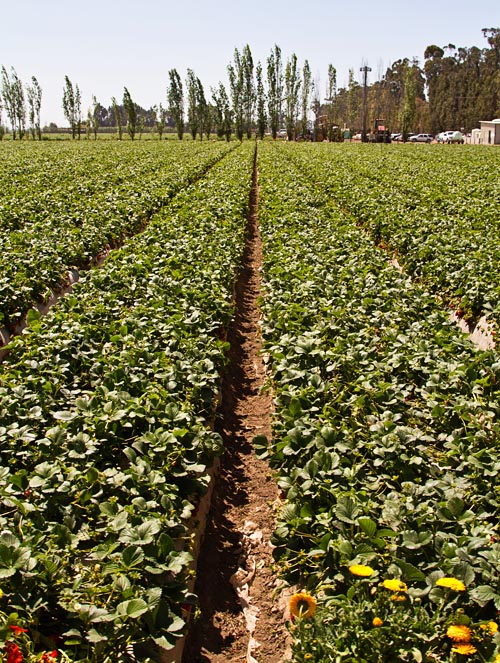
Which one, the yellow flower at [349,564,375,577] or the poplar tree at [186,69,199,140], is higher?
the poplar tree at [186,69,199,140]

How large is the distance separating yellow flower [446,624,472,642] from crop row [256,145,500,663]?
4 cm

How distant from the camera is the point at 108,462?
3.45 m

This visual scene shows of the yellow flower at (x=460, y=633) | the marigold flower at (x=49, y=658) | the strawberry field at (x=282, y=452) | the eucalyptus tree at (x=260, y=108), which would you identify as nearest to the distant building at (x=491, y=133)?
the eucalyptus tree at (x=260, y=108)

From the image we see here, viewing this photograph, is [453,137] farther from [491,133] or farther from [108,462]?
[108,462]

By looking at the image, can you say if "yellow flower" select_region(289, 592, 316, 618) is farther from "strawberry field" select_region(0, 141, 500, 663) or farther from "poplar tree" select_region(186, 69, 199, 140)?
"poplar tree" select_region(186, 69, 199, 140)

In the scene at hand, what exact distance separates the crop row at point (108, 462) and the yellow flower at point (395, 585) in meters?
0.87

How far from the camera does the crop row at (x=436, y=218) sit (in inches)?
293

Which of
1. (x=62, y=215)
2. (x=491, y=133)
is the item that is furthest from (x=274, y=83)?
(x=62, y=215)

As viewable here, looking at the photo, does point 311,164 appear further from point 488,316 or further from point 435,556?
point 435,556

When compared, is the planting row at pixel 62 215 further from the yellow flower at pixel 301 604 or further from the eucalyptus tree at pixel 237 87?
the eucalyptus tree at pixel 237 87

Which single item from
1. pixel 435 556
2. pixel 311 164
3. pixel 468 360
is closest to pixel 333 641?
pixel 435 556

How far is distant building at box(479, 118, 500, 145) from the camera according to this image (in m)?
52.4

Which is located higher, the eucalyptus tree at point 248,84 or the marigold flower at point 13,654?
the eucalyptus tree at point 248,84

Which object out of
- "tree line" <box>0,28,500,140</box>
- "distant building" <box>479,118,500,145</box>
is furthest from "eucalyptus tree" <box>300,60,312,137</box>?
"distant building" <box>479,118,500,145</box>
